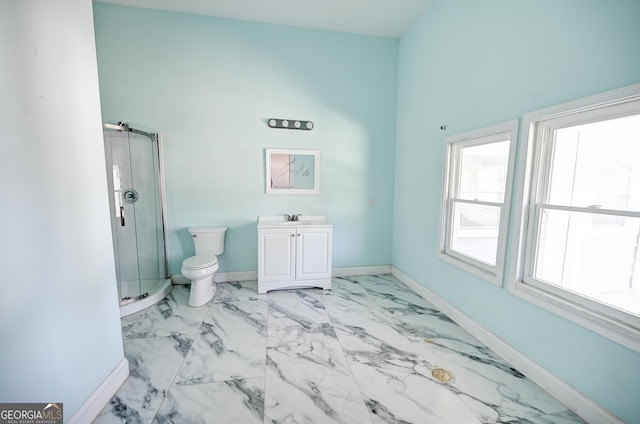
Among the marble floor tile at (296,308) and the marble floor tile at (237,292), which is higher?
the marble floor tile at (237,292)

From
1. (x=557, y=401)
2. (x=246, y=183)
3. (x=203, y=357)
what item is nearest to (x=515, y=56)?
(x=557, y=401)

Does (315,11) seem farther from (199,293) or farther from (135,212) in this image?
(199,293)

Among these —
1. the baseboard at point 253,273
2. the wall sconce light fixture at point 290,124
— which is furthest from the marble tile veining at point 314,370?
the wall sconce light fixture at point 290,124

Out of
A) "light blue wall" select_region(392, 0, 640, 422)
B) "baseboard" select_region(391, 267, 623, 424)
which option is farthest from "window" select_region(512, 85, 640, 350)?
"baseboard" select_region(391, 267, 623, 424)

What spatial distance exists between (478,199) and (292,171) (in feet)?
6.87

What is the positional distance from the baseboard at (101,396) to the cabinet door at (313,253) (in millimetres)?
1748

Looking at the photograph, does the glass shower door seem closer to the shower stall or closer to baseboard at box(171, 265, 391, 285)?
the shower stall

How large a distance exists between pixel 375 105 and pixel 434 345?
9.37 ft

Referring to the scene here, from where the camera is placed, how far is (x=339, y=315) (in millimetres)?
2500

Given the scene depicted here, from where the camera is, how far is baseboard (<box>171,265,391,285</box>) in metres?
3.12

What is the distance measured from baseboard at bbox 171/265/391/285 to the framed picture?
3.74 ft

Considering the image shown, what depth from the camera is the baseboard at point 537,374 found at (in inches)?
53.5

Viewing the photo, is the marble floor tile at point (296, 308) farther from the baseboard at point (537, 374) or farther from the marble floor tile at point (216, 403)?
the baseboard at point (537, 374)

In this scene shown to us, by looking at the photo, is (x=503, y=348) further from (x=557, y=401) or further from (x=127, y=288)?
(x=127, y=288)
